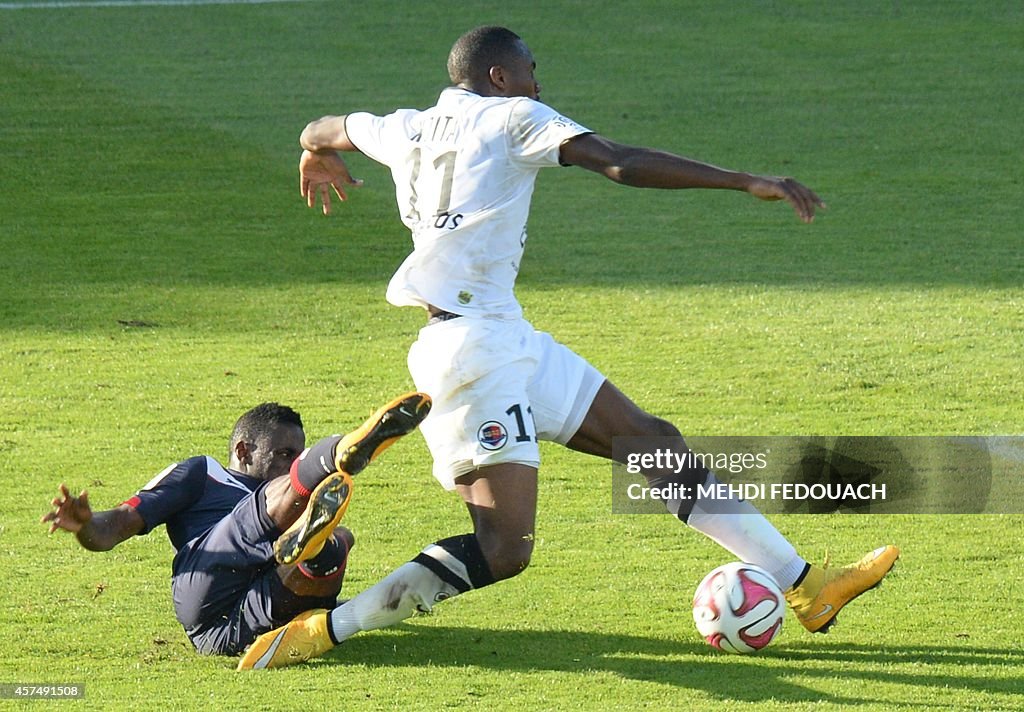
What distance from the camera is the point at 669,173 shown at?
4.39m

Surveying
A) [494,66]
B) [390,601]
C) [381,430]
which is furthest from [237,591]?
[494,66]

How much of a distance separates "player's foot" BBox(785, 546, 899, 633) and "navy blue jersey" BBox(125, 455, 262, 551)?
6.00 feet

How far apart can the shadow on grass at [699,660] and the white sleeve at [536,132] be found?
59.0 inches

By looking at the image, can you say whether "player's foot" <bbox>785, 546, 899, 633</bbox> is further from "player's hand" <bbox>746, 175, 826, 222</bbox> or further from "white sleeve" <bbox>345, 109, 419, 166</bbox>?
"white sleeve" <bbox>345, 109, 419, 166</bbox>

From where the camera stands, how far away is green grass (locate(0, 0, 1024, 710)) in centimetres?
495

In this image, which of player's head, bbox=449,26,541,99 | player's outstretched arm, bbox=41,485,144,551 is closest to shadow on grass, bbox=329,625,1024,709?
player's outstretched arm, bbox=41,485,144,551

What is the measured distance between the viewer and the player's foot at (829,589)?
16.5ft

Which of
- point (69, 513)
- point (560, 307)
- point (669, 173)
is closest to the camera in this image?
point (669, 173)

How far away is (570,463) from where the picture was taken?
7043 millimetres

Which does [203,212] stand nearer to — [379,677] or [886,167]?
[886,167]

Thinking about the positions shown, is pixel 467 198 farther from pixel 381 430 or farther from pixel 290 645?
pixel 290 645

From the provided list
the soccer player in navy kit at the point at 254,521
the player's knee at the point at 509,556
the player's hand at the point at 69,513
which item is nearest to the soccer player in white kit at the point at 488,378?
the player's knee at the point at 509,556

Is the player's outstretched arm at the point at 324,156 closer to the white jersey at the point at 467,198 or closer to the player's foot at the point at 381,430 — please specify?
the white jersey at the point at 467,198

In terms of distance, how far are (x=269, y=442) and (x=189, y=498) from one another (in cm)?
34
